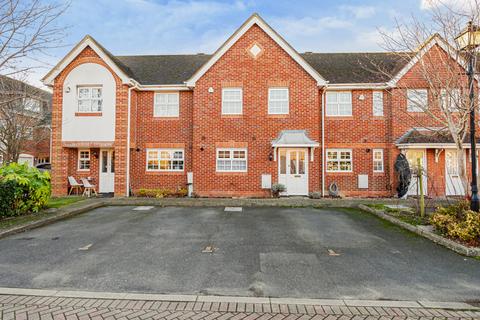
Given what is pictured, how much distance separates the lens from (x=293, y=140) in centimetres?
1465

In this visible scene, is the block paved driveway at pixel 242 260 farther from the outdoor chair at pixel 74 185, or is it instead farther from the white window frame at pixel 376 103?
the white window frame at pixel 376 103

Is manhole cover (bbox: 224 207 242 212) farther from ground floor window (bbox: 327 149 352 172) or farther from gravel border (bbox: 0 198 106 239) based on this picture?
ground floor window (bbox: 327 149 352 172)

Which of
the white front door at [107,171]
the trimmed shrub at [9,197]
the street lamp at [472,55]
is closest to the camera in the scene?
the street lamp at [472,55]

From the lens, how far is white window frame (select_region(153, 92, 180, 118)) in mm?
16172

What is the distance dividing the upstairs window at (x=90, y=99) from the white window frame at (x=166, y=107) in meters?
3.01

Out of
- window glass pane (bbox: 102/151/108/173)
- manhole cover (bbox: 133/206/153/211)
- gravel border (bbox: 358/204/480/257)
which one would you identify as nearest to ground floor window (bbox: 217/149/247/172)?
manhole cover (bbox: 133/206/153/211)

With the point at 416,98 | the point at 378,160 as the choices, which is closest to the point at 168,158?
the point at 378,160

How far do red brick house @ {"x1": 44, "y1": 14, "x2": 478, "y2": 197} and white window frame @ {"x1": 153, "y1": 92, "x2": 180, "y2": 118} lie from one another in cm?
68

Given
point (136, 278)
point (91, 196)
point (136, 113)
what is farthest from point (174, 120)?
point (136, 278)

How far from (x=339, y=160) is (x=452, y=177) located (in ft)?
20.0

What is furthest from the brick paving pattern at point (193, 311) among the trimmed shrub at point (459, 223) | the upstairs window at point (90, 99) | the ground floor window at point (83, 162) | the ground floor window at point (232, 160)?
the ground floor window at point (83, 162)

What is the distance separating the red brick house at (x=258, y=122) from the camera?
15086 millimetres

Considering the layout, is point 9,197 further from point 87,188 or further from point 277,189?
point 277,189

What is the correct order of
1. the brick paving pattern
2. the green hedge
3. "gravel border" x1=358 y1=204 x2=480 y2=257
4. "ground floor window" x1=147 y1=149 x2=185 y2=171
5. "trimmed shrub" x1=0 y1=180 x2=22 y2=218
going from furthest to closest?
1. "ground floor window" x1=147 y1=149 x2=185 y2=171
2. the green hedge
3. "trimmed shrub" x1=0 y1=180 x2=22 y2=218
4. "gravel border" x1=358 y1=204 x2=480 y2=257
5. the brick paving pattern
